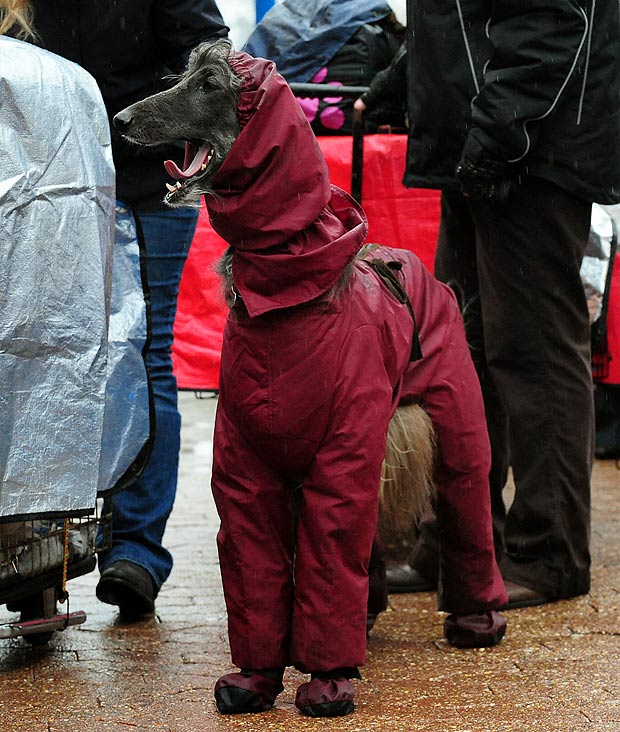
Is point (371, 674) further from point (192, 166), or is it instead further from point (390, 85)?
point (390, 85)

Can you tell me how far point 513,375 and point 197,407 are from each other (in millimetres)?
6777

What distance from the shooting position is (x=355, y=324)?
10.1ft

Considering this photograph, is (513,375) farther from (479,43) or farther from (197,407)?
(197,407)

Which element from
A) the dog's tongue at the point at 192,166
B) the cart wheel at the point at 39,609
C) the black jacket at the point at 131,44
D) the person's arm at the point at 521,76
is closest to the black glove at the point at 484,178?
the person's arm at the point at 521,76

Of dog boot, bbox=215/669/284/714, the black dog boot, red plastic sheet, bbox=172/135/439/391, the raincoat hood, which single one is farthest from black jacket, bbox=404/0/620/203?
dog boot, bbox=215/669/284/714

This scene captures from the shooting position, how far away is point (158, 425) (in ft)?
14.0

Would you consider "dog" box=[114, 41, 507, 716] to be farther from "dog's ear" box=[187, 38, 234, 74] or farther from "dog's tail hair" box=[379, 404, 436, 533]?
"dog's tail hair" box=[379, 404, 436, 533]

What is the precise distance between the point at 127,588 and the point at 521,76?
6.57 feet

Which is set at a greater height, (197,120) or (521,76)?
(197,120)

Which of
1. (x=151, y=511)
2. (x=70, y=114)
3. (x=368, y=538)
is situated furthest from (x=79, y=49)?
(x=368, y=538)

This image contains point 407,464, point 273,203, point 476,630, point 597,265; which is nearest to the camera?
point 273,203

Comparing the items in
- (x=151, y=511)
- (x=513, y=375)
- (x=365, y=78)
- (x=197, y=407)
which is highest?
(x=365, y=78)

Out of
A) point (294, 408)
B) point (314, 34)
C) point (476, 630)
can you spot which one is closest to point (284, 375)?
point (294, 408)

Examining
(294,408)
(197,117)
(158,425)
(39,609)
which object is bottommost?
(39,609)
